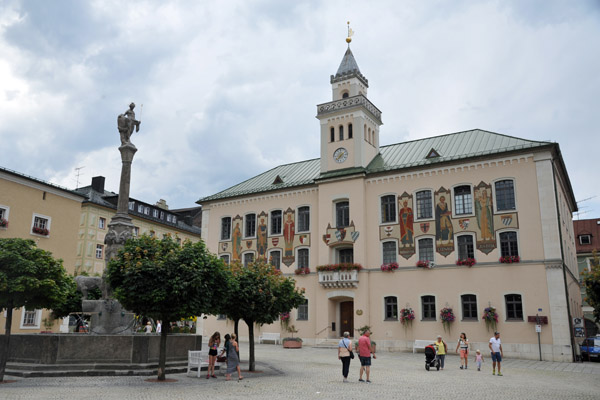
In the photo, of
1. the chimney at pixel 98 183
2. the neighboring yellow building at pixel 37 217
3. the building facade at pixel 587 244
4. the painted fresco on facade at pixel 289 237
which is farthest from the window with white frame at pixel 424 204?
the chimney at pixel 98 183

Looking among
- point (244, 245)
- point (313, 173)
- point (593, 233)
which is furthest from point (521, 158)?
point (593, 233)

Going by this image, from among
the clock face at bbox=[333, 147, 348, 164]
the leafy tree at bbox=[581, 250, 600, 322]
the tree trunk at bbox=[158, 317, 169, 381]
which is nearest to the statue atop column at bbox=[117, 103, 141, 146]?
the tree trunk at bbox=[158, 317, 169, 381]

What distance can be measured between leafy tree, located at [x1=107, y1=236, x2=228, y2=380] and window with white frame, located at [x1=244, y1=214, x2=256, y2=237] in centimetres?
2485

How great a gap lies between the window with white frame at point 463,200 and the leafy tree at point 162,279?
20.8 m

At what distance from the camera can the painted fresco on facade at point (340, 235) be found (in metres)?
35.3

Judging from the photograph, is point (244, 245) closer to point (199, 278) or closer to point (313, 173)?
point (313, 173)

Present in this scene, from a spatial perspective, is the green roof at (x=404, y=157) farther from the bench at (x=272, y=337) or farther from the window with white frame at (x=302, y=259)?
the bench at (x=272, y=337)

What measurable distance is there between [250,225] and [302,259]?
5.86 m

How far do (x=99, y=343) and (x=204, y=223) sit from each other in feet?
91.5

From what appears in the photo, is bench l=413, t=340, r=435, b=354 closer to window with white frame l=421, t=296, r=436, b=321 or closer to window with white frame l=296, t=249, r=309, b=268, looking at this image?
window with white frame l=421, t=296, r=436, b=321

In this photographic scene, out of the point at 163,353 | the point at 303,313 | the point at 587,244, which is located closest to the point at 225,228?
the point at 303,313

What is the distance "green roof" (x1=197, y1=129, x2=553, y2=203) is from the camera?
108 feet

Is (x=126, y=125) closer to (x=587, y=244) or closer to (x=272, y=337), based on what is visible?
(x=272, y=337)

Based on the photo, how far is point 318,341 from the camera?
115ft
